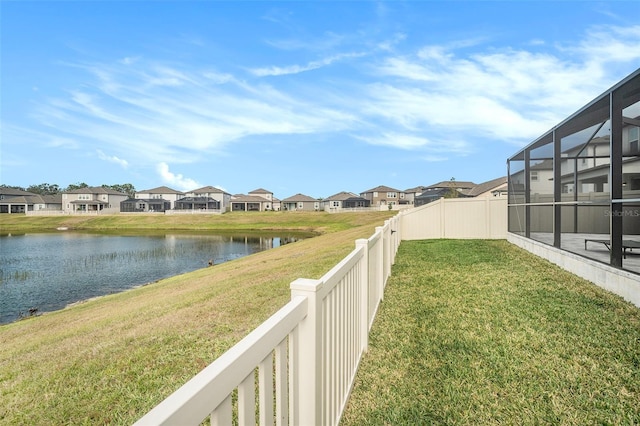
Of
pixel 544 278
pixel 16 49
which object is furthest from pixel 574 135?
pixel 16 49

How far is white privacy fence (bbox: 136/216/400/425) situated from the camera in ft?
2.88

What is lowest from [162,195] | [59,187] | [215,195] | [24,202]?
[24,202]

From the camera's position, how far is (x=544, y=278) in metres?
6.82

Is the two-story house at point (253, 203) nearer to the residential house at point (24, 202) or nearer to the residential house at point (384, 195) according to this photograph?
the residential house at point (384, 195)

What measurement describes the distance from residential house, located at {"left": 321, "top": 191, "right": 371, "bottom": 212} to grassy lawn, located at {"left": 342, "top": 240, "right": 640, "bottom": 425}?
62218 mm

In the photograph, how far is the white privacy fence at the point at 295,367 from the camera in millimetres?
877

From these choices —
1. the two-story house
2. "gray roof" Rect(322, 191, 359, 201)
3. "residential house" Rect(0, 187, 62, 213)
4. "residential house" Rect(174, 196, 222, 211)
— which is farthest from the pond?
"residential house" Rect(0, 187, 62, 213)

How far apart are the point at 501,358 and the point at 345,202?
224 ft

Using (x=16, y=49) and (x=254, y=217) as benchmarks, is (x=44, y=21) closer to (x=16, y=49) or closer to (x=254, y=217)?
(x=16, y=49)

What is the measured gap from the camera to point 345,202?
235ft

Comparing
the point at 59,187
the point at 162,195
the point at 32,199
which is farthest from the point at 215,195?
the point at 59,187

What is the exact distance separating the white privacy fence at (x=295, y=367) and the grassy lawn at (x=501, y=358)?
0.46 meters

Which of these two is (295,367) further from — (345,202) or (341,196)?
(341,196)

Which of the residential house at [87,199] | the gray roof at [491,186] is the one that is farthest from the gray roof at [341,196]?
the residential house at [87,199]
